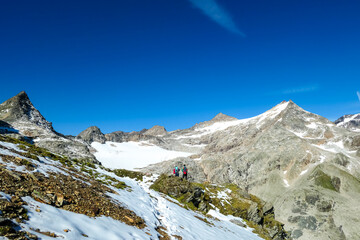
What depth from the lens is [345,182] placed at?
99.5m

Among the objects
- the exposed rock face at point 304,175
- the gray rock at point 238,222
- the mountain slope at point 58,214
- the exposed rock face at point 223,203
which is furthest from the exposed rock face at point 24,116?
the mountain slope at point 58,214

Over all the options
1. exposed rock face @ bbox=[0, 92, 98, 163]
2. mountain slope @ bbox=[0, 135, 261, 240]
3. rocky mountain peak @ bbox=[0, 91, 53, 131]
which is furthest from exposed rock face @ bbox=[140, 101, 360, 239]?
mountain slope @ bbox=[0, 135, 261, 240]

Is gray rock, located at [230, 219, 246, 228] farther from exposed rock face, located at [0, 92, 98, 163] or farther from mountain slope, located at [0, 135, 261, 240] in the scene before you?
exposed rock face, located at [0, 92, 98, 163]

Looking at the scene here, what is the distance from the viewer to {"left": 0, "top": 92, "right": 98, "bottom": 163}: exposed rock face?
7544 centimetres

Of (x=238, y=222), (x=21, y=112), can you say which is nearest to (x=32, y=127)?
(x=21, y=112)

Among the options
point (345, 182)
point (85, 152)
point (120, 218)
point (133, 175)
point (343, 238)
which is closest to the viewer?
point (120, 218)

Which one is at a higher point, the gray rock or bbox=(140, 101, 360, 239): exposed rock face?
bbox=(140, 101, 360, 239): exposed rock face

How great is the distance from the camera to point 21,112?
101 metres

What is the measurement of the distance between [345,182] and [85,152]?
120327 mm

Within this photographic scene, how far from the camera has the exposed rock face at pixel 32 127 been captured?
75438 millimetres

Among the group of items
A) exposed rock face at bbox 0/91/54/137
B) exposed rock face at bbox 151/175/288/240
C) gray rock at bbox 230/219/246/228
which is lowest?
gray rock at bbox 230/219/246/228

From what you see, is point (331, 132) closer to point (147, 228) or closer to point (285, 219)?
point (285, 219)

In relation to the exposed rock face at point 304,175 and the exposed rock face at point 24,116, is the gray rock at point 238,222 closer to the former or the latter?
the exposed rock face at point 304,175

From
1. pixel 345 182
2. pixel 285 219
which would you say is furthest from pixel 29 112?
pixel 345 182
